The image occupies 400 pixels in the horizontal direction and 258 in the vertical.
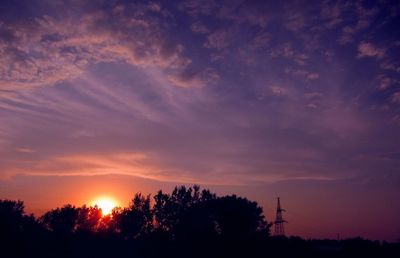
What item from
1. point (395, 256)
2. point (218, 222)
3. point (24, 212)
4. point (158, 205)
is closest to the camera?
point (395, 256)

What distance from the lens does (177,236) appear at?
79.2 metres

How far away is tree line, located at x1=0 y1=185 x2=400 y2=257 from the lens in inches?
2776

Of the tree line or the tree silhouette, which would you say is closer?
the tree line

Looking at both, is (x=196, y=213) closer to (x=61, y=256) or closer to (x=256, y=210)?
(x=256, y=210)

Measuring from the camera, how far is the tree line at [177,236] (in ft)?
231

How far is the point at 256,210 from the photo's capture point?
84.5 meters

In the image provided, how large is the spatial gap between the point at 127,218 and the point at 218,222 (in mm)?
24982

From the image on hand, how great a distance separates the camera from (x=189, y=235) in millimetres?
76625

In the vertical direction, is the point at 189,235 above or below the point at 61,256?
above

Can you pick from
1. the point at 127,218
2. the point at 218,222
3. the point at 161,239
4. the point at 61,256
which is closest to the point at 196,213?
the point at 218,222

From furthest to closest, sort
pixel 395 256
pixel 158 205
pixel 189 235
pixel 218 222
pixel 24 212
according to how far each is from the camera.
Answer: pixel 24 212 → pixel 158 205 → pixel 218 222 → pixel 189 235 → pixel 395 256

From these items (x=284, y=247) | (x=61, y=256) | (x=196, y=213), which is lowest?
(x=61, y=256)

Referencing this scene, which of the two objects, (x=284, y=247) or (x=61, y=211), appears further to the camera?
(x=61, y=211)

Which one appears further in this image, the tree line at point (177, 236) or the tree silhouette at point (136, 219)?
the tree silhouette at point (136, 219)
